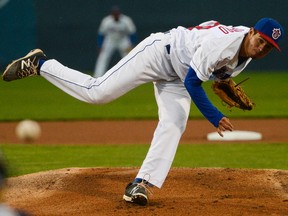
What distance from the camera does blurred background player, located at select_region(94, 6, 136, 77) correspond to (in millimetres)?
20781

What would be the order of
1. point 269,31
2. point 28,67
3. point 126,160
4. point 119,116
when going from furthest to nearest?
point 119,116 → point 126,160 → point 28,67 → point 269,31

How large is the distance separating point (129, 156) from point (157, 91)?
11.8 ft

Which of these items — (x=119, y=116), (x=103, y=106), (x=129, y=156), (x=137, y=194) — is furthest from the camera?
(x=103, y=106)

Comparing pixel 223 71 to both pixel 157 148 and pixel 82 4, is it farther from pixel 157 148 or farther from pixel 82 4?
pixel 82 4

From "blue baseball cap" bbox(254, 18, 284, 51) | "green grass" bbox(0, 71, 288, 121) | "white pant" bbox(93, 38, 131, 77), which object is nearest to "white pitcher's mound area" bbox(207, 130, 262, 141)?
"green grass" bbox(0, 71, 288, 121)

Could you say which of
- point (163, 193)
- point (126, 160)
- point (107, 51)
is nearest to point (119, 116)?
point (126, 160)

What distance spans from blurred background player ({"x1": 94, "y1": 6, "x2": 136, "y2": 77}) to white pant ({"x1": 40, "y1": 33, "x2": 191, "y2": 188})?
14.8 meters

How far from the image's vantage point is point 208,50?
529 centimetres

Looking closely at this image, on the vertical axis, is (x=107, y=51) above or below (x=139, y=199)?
below

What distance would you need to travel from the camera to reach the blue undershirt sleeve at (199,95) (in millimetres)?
5305

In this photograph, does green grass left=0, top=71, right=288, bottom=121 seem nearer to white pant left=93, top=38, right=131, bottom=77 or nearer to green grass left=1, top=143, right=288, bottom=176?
white pant left=93, top=38, right=131, bottom=77

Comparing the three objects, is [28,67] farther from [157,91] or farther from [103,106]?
[103,106]

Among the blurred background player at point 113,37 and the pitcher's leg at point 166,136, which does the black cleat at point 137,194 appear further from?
A: the blurred background player at point 113,37

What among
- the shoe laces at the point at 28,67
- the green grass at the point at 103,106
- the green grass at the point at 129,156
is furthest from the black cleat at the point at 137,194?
the green grass at the point at 103,106
